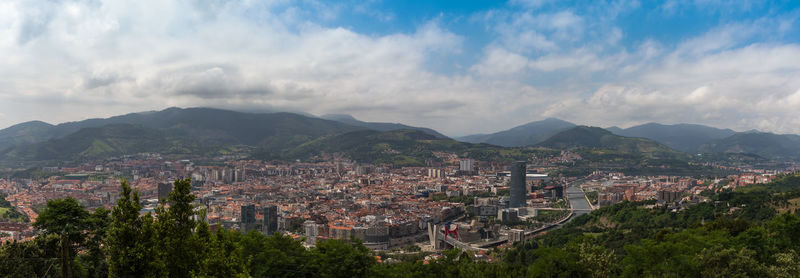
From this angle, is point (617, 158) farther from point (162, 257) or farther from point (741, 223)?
point (162, 257)

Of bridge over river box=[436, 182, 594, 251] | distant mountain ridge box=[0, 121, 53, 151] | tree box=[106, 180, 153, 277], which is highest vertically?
distant mountain ridge box=[0, 121, 53, 151]

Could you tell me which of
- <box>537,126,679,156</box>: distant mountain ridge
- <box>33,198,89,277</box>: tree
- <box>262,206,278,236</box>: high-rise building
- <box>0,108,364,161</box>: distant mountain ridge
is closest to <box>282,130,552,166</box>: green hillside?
<box>0,108,364,161</box>: distant mountain ridge

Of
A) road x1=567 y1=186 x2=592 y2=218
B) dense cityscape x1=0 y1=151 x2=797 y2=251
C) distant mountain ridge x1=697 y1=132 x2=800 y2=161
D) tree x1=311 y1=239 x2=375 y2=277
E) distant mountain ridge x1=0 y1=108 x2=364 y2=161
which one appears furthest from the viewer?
distant mountain ridge x1=697 y1=132 x2=800 y2=161

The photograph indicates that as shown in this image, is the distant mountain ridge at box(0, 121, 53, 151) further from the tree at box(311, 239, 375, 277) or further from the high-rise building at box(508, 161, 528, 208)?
the tree at box(311, 239, 375, 277)

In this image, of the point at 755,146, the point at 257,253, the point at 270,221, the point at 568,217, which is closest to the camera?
the point at 257,253

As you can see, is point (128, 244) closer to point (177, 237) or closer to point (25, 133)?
point (177, 237)

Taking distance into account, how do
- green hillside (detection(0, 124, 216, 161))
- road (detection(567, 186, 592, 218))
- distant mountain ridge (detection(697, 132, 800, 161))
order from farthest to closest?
distant mountain ridge (detection(697, 132, 800, 161)) < green hillside (detection(0, 124, 216, 161)) < road (detection(567, 186, 592, 218))

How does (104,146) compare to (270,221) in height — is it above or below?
above

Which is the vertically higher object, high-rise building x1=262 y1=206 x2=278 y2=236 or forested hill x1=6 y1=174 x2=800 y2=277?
forested hill x1=6 y1=174 x2=800 y2=277

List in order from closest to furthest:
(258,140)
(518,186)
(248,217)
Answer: (248,217), (518,186), (258,140)

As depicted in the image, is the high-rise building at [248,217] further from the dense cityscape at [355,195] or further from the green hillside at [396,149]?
the green hillside at [396,149]

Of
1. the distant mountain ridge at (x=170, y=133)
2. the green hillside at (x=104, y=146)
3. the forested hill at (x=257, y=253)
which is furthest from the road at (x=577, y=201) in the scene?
the distant mountain ridge at (x=170, y=133)

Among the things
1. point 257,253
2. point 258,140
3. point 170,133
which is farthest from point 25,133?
point 257,253

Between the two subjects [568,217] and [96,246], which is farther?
[568,217]
